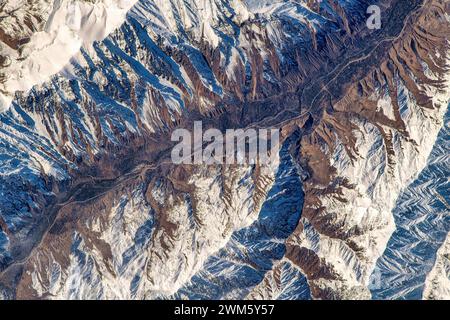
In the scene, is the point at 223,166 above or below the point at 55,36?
below

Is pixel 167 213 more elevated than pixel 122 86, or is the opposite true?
pixel 122 86

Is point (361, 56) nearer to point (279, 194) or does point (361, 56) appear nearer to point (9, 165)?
point (279, 194)

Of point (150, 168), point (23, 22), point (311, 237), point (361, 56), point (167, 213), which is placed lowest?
point (311, 237)

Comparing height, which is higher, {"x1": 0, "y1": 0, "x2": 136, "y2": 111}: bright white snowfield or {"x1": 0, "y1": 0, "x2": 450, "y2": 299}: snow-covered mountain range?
{"x1": 0, "y1": 0, "x2": 136, "y2": 111}: bright white snowfield

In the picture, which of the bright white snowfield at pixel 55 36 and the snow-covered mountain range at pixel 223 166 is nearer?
the bright white snowfield at pixel 55 36

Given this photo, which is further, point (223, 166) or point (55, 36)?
point (223, 166)

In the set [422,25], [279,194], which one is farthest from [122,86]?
[422,25]

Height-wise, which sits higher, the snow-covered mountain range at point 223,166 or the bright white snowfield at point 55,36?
the bright white snowfield at point 55,36

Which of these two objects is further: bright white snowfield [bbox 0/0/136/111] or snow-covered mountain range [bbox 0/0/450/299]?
snow-covered mountain range [bbox 0/0/450/299]
